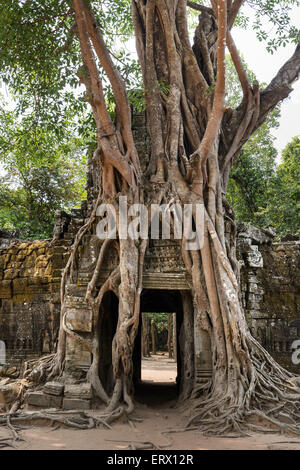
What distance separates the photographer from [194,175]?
541 cm

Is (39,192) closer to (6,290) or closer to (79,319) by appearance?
(6,290)

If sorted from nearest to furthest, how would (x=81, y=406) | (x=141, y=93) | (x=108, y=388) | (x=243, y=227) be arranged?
1. (x=81, y=406)
2. (x=108, y=388)
3. (x=141, y=93)
4. (x=243, y=227)

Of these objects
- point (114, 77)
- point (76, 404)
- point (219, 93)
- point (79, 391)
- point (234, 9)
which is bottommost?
point (76, 404)

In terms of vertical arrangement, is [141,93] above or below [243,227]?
above

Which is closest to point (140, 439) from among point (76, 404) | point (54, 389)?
point (76, 404)

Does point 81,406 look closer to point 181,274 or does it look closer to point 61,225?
point 181,274

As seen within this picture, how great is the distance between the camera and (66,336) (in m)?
5.14

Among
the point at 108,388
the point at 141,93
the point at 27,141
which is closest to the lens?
the point at 108,388

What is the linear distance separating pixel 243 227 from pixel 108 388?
125 inches

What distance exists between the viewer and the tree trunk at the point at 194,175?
4492mm
